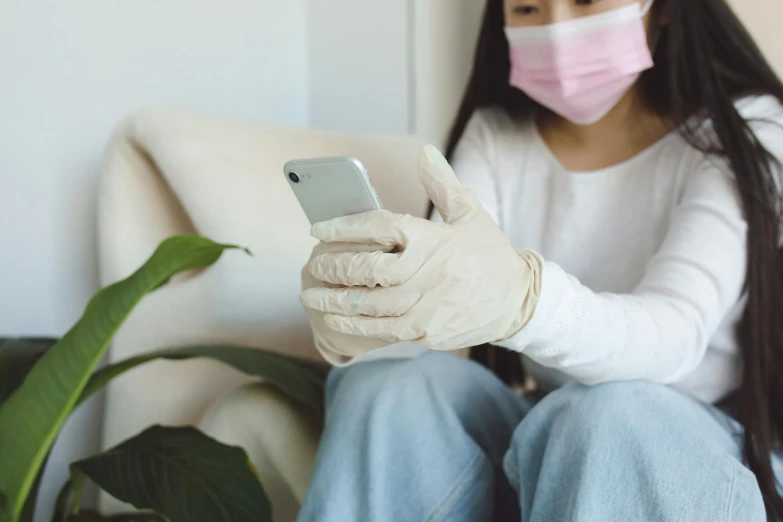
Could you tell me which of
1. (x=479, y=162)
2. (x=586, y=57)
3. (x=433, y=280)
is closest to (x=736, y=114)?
(x=586, y=57)

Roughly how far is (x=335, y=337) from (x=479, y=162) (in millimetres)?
341

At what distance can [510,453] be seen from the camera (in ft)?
1.69

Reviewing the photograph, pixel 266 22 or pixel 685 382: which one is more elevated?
pixel 266 22

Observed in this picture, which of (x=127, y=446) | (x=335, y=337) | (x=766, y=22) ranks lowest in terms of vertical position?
(x=127, y=446)

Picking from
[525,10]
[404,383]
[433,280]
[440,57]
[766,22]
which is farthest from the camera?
[440,57]

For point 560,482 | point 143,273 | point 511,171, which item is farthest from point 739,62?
point 143,273

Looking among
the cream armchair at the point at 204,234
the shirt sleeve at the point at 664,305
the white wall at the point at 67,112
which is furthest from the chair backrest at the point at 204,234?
the shirt sleeve at the point at 664,305

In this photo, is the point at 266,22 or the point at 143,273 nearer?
the point at 143,273

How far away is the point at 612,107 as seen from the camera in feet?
2.30

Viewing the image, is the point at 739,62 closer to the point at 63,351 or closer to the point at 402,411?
the point at 402,411

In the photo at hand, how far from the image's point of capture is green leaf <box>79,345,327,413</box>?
1.92 feet

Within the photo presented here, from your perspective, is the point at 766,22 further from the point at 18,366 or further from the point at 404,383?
the point at 18,366

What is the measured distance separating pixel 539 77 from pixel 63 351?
0.54m

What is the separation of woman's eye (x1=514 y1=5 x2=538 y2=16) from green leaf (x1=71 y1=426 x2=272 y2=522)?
53 cm
